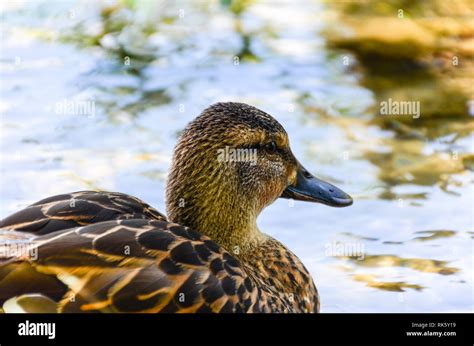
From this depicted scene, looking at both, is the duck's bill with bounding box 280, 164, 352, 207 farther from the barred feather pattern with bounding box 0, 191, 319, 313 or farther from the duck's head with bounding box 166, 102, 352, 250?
the barred feather pattern with bounding box 0, 191, 319, 313

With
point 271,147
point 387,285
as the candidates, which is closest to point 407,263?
point 387,285

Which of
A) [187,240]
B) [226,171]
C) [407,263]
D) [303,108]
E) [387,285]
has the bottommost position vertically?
[387,285]

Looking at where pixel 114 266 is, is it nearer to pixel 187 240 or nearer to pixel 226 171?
pixel 187 240

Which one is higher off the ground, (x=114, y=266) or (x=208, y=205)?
(x=208, y=205)

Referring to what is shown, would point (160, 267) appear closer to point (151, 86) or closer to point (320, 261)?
point (320, 261)

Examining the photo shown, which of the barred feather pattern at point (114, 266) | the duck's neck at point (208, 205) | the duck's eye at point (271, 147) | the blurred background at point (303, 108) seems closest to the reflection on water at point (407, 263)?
the blurred background at point (303, 108)

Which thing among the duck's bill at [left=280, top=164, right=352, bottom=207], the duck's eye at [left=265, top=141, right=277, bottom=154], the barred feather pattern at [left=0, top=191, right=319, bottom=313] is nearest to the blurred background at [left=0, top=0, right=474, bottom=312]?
the duck's bill at [left=280, top=164, right=352, bottom=207]

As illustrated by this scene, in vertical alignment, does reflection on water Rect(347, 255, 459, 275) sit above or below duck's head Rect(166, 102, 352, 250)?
below

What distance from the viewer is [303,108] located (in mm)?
10539

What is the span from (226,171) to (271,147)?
19.7 inches

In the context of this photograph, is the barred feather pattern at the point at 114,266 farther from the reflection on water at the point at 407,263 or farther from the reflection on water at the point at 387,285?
the reflection on water at the point at 407,263

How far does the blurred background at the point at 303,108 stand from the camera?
835 cm

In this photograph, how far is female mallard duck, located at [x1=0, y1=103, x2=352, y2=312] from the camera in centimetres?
597

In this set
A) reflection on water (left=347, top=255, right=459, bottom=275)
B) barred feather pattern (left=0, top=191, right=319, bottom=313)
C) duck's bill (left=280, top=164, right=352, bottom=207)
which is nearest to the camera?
barred feather pattern (left=0, top=191, right=319, bottom=313)
